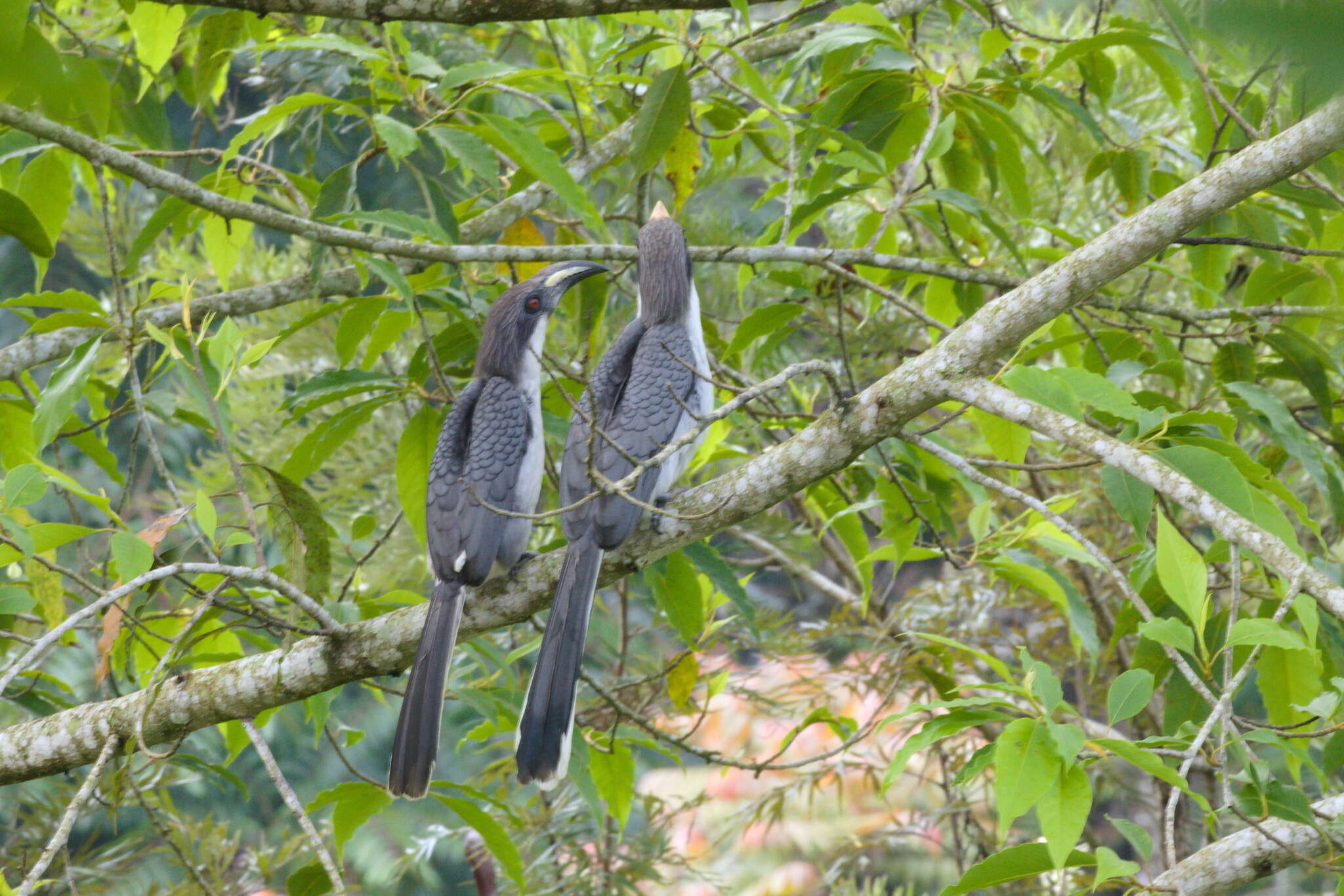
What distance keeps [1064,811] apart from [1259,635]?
304mm

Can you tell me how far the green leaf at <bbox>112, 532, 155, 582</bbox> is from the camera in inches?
50.1

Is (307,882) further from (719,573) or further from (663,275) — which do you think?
(663,275)

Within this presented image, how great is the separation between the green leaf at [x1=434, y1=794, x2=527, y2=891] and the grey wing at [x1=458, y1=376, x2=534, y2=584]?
1.33 feet

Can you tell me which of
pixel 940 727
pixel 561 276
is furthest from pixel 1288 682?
pixel 561 276

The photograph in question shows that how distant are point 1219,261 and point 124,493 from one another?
214 centimetres

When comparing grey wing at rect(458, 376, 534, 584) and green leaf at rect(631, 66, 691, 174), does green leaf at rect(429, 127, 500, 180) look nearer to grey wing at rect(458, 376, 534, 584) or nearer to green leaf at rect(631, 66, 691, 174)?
green leaf at rect(631, 66, 691, 174)

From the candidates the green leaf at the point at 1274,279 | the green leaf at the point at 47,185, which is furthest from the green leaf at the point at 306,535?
the green leaf at the point at 1274,279

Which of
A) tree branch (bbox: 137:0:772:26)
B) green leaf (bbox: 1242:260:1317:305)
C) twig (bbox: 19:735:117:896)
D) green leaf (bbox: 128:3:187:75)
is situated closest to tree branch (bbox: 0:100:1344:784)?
twig (bbox: 19:735:117:896)

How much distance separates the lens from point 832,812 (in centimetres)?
426

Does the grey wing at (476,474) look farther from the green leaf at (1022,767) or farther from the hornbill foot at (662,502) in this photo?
the green leaf at (1022,767)

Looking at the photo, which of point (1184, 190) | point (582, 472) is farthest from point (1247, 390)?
point (582, 472)

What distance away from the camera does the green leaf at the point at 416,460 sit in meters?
2.04

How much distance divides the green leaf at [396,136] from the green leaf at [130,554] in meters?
0.66

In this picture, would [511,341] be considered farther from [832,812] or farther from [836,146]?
[832,812]
